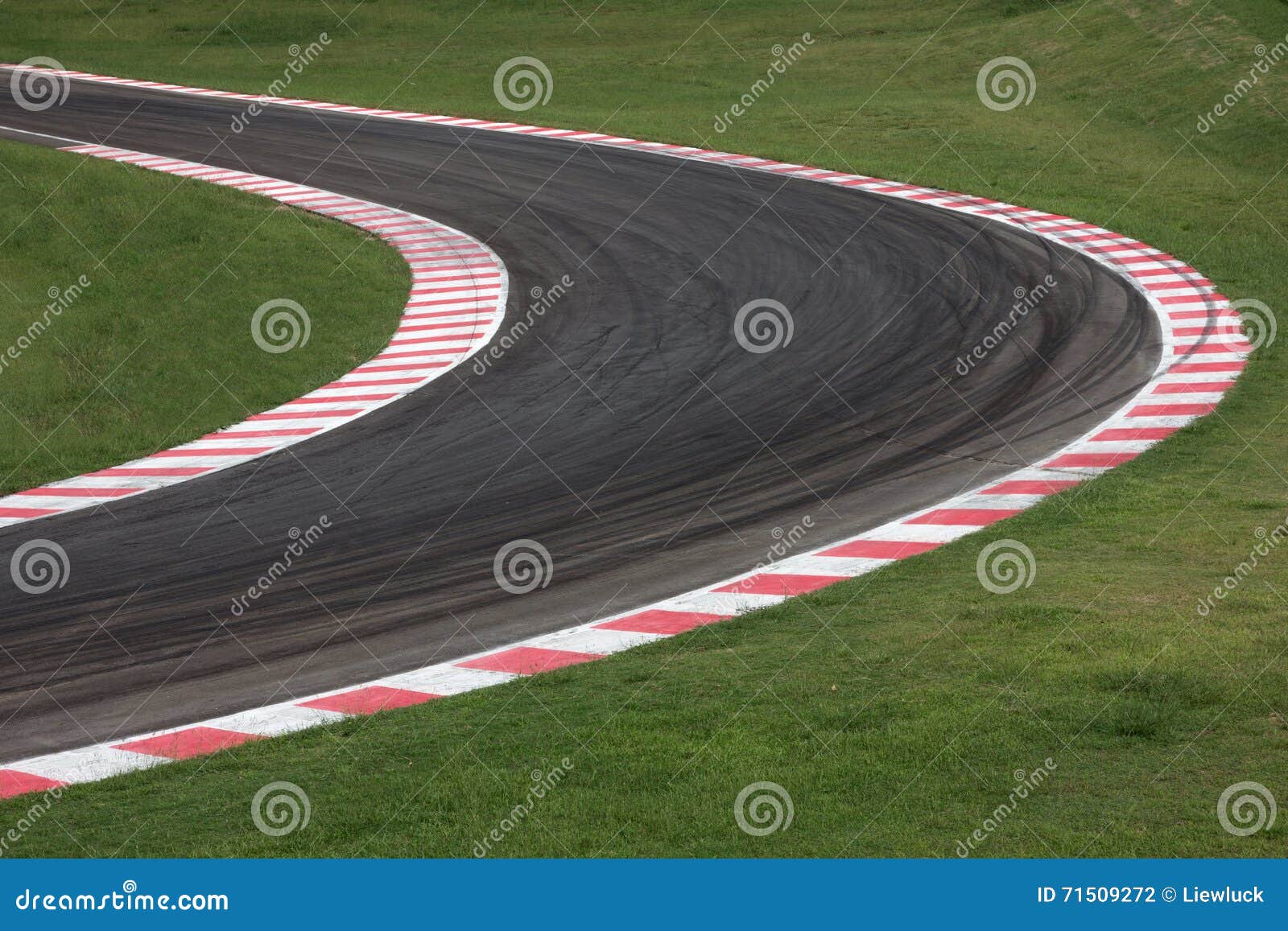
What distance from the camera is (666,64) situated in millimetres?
36938

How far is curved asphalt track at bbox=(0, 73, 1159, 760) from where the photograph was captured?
31.6ft

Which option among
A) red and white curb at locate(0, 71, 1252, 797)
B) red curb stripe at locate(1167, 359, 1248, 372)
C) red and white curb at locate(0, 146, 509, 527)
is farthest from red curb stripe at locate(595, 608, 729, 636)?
red curb stripe at locate(1167, 359, 1248, 372)

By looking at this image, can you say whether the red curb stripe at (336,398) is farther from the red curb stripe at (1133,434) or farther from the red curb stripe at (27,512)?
the red curb stripe at (1133,434)

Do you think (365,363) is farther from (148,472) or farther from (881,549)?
(881,549)

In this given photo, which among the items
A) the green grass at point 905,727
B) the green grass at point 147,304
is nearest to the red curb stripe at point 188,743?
the green grass at point 905,727

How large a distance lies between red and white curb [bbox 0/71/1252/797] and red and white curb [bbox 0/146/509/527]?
16.3 feet

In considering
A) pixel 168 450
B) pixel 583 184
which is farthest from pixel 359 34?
pixel 168 450

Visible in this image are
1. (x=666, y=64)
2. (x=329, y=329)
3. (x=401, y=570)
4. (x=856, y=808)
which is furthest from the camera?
(x=666, y=64)

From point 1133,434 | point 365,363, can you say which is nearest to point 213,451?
point 365,363

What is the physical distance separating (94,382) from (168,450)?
215 cm

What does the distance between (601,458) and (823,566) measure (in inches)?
117

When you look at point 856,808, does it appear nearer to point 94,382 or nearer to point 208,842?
point 208,842

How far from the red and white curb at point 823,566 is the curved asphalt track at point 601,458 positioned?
0.20 metres

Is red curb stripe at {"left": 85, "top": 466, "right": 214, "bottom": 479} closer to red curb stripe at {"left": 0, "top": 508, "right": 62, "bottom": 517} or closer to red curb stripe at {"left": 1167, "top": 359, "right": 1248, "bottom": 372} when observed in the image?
red curb stripe at {"left": 0, "top": 508, "right": 62, "bottom": 517}
